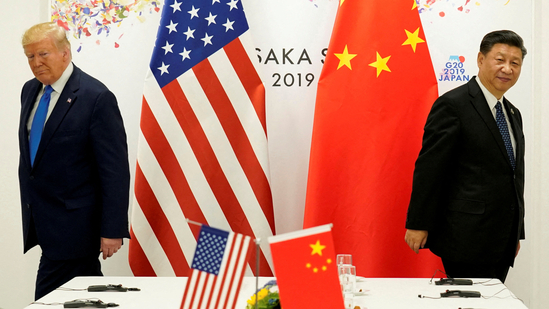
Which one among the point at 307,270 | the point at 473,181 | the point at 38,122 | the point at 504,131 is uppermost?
the point at 38,122

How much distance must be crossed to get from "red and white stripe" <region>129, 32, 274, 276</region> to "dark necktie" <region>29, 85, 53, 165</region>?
0.58 metres

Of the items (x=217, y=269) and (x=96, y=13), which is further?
(x=96, y=13)

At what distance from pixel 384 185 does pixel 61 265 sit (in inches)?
70.8

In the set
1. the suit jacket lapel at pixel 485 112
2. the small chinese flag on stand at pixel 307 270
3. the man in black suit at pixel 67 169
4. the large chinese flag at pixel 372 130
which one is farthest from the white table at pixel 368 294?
the large chinese flag at pixel 372 130

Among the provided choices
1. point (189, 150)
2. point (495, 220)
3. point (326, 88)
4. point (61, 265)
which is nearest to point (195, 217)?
point (189, 150)

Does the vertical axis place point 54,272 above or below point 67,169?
below

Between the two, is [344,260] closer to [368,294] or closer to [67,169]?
[368,294]

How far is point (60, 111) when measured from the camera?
2.80 m

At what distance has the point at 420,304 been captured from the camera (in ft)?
6.40

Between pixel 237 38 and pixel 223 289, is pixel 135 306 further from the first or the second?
pixel 237 38

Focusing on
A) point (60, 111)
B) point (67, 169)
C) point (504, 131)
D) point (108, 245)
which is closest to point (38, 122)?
point (60, 111)

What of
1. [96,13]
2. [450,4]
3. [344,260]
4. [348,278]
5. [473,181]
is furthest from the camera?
[96,13]

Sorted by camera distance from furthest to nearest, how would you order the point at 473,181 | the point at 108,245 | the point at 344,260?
the point at 108,245 → the point at 473,181 → the point at 344,260

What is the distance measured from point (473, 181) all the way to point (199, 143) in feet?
5.04
